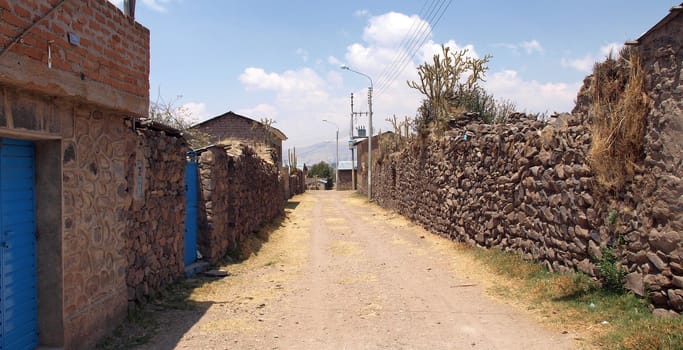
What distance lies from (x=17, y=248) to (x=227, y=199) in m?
7.16

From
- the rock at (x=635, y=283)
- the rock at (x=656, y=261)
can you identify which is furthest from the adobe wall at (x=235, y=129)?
the rock at (x=656, y=261)

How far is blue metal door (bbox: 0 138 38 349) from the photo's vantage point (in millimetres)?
4410

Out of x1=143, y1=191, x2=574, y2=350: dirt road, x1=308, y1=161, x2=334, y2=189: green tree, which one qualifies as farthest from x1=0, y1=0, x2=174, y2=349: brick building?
x1=308, y1=161, x2=334, y2=189: green tree

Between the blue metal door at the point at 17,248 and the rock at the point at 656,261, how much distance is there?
647cm

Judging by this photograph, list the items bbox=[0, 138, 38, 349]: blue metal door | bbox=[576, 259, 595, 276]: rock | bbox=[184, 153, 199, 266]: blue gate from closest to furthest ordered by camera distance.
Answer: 1. bbox=[0, 138, 38, 349]: blue metal door
2. bbox=[576, 259, 595, 276]: rock
3. bbox=[184, 153, 199, 266]: blue gate

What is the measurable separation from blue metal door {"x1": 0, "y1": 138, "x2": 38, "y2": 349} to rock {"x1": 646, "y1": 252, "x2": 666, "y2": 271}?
21.2 ft

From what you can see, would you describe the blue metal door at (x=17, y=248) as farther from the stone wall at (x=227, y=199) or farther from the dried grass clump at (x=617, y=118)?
the dried grass clump at (x=617, y=118)

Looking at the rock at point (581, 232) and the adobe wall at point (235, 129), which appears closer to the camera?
the rock at point (581, 232)

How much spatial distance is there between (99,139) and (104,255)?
1287 millimetres

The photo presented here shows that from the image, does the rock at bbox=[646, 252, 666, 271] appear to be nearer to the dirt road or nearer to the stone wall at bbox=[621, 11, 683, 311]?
the stone wall at bbox=[621, 11, 683, 311]

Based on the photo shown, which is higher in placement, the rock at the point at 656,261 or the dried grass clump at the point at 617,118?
the dried grass clump at the point at 617,118

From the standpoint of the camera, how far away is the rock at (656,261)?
577 cm

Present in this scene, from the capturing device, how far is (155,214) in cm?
753

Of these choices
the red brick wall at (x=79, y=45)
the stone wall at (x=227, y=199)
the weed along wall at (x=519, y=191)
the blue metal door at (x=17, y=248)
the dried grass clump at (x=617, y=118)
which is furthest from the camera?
the stone wall at (x=227, y=199)
